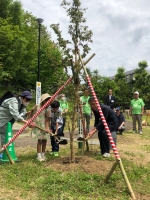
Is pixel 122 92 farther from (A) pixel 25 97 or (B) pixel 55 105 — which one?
(A) pixel 25 97

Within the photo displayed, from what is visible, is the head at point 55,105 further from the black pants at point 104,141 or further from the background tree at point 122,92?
the background tree at point 122,92

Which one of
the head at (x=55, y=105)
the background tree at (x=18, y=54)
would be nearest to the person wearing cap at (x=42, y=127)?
the head at (x=55, y=105)

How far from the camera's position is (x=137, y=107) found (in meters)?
10.6

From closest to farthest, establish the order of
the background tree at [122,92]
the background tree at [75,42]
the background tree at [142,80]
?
the background tree at [75,42] < the background tree at [142,80] < the background tree at [122,92]

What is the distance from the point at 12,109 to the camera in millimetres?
4762

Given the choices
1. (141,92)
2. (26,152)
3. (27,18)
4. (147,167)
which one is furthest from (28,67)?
(147,167)

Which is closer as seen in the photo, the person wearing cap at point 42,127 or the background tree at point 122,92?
the person wearing cap at point 42,127

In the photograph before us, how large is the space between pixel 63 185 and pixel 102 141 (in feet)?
6.87

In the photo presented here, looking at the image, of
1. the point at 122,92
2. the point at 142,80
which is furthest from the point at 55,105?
the point at 122,92

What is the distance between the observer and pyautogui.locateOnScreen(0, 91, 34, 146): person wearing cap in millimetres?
4781

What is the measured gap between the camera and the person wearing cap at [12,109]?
15.7 feet

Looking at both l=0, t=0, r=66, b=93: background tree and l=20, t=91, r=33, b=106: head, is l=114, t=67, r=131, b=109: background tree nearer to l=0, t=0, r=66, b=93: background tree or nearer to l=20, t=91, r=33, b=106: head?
l=0, t=0, r=66, b=93: background tree

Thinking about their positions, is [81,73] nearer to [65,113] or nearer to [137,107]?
[65,113]

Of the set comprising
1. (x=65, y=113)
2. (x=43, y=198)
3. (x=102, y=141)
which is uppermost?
(x=65, y=113)
